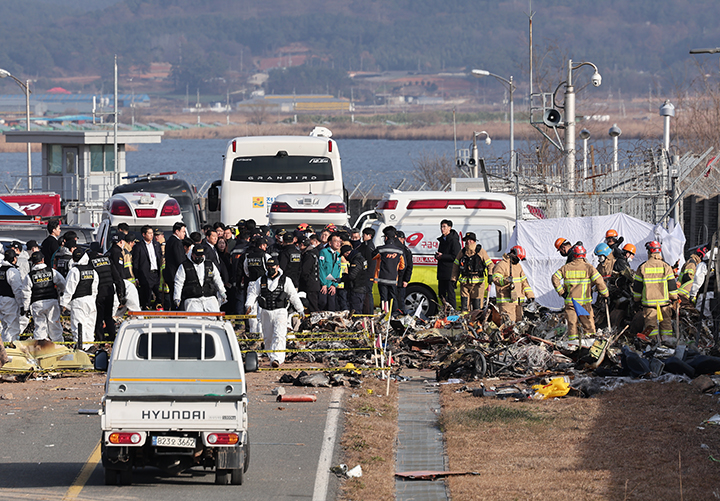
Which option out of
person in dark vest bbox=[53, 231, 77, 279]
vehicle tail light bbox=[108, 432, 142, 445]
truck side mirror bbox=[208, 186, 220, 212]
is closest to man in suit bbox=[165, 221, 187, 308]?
person in dark vest bbox=[53, 231, 77, 279]

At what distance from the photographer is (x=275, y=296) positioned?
15.6m

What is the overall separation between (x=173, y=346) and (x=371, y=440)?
281 centimetres

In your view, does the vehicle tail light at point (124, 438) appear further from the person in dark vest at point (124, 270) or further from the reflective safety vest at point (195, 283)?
the person in dark vest at point (124, 270)

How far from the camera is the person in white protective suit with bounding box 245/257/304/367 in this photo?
15.6 m

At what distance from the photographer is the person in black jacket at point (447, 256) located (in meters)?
19.1

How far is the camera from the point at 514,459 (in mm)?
10672

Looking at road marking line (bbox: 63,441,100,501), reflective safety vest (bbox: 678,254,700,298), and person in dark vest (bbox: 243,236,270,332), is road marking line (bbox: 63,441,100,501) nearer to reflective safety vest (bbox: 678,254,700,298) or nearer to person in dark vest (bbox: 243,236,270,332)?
person in dark vest (bbox: 243,236,270,332)

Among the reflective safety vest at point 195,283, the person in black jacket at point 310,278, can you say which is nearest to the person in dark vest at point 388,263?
the person in black jacket at point 310,278

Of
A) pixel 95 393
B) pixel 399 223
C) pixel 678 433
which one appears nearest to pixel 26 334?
pixel 95 393

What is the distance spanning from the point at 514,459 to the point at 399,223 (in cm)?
1030

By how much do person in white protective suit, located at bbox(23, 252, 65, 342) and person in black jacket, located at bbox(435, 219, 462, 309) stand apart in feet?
22.0

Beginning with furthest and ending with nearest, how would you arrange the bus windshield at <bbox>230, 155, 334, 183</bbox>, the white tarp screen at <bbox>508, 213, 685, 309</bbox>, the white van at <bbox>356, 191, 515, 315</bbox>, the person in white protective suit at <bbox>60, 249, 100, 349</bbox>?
1. the bus windshield at <bbox>230, 155, 334, 183</bbox>
2. the white van at <bbox>356, 191, 515, 315</bbox>
3. the white tarp screen at <bbox>508, 213, 685, 309</bbox>
4. the person in white protective suit at <bbox>60, 249, 100, 349</bbox>

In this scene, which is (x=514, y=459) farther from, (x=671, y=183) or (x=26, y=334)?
(x=671, y=183)

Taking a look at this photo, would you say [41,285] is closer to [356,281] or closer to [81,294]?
[81,294]
